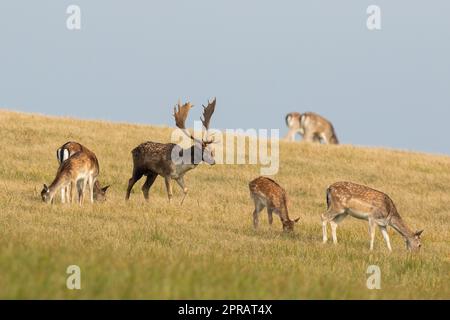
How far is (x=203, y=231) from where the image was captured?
16.3m

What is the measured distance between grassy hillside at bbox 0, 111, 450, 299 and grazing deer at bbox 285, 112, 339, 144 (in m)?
6.31

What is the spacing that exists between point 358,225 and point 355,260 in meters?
6.29

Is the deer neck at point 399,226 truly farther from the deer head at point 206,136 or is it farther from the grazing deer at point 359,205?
the deer head at point 206,136

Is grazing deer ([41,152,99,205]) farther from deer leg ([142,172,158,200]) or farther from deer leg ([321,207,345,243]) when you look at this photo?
deer leg ([321,207,345,243])

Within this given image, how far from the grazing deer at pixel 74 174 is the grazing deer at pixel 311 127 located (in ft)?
81.1

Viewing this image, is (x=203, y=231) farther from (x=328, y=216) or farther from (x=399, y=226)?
(x=399, y=226)

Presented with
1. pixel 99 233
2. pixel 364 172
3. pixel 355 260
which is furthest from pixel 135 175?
pixel 364 172

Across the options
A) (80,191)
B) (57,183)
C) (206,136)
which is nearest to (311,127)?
(206,136)

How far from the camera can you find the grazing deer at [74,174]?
1833 cm

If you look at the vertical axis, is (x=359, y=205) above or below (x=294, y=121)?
below

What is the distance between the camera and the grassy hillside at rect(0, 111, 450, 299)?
853 cm

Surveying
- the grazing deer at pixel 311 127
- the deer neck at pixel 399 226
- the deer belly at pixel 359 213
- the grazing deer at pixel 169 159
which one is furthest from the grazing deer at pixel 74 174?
the grazing deer at pixel 311 127

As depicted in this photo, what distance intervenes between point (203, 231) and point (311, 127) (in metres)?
27.3

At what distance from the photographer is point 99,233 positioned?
→ 14727 millimetres
